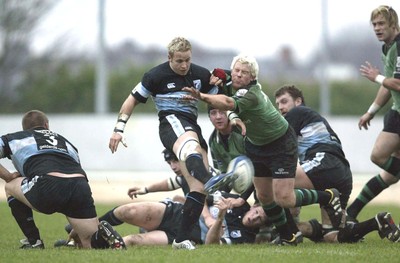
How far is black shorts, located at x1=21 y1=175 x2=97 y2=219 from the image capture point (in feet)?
30.9

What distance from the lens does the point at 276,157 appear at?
9852 mm

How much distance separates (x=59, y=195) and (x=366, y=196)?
4043 millimetres

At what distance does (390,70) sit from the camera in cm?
1120

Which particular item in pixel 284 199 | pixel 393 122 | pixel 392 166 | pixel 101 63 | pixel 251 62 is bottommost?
pixel 101 63

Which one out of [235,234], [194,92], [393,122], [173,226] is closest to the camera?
[194,92]

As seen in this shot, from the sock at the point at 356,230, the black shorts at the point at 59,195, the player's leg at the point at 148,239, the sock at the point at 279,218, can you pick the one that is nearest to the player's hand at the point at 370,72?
the sock at the point at 356,230

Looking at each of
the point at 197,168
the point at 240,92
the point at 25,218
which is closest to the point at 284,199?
the point at 197,168

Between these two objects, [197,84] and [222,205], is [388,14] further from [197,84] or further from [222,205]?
[222,205]

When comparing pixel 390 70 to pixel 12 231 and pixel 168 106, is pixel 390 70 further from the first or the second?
pixel 12 231

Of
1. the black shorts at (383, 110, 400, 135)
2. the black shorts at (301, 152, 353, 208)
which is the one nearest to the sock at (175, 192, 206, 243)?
the black shorts at (301, 152, 353, 208)

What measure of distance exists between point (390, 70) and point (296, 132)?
135cm

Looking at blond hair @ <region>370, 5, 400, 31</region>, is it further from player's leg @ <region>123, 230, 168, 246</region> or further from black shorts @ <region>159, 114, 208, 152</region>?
player's leg @ <region>123, 230, 168, 246</region>

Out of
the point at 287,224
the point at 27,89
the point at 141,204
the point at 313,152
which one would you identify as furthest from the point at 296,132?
the point at 27,89

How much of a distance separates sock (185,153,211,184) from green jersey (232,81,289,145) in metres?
0.61
